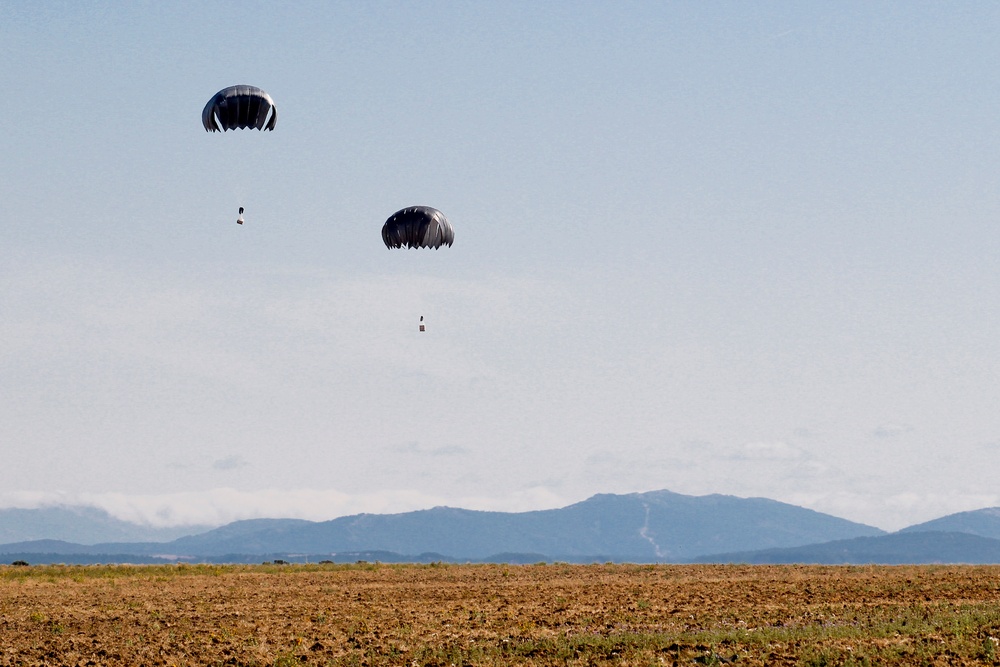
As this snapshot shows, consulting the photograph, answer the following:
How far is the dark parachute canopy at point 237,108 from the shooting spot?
5972cm

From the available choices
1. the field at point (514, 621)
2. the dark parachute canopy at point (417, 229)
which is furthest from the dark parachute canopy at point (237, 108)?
the field at point (514, 621)

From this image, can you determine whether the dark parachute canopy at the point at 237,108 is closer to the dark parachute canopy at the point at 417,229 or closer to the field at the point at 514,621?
the dark parachute canopy at the point at 417,229

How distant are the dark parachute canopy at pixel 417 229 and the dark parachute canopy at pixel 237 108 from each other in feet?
30.1

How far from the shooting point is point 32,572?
69.0 m

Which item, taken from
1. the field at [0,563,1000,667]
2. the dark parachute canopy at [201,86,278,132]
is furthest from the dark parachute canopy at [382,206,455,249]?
the field at [0,563,1000,667]

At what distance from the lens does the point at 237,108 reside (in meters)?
59.7

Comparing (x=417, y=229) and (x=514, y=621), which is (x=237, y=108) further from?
(x=514, y=621)

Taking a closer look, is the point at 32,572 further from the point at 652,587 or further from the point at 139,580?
the point at 652,587

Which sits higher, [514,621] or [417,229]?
[417,229]

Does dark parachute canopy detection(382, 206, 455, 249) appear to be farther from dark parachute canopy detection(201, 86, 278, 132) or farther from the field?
the field

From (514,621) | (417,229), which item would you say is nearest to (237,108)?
(417,229)

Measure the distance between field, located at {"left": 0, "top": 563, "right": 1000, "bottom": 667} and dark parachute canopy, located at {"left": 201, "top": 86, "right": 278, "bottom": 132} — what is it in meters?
23.9

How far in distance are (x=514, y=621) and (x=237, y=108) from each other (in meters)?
33.6

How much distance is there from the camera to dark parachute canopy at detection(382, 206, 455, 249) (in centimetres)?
6300
